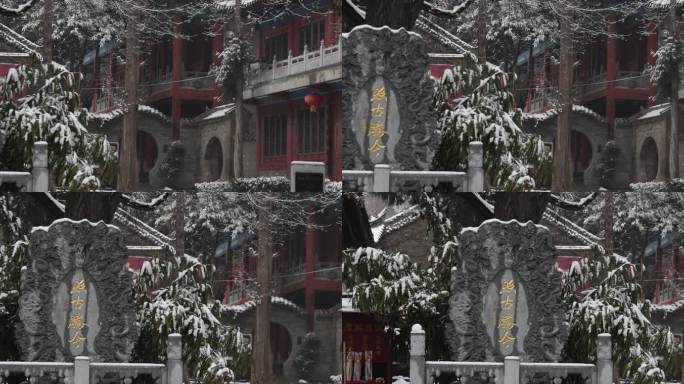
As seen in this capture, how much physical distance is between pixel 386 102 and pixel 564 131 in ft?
4.13

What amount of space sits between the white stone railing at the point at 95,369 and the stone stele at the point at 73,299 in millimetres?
86

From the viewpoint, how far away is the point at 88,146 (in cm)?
890

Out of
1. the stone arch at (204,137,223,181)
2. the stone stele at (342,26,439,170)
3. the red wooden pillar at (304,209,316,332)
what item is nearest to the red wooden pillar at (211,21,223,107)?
the stone arch at (204,137,223,181)

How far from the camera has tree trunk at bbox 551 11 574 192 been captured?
8.91m

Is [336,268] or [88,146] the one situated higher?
[88,146]

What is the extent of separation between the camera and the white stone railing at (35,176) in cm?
873

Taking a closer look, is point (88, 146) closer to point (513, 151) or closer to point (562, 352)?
point (513, 151)

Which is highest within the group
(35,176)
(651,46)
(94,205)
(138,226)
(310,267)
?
(651,46)

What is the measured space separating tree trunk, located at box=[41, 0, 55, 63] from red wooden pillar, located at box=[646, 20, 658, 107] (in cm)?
409

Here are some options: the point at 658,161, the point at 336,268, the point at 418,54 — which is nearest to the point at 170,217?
the point at 336,268

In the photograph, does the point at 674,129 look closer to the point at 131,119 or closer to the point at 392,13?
the point at 392,13

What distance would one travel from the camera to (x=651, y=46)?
8.90 metres

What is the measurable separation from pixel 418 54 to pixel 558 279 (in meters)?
1.78

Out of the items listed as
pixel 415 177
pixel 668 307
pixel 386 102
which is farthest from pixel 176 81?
pixel 668 307
